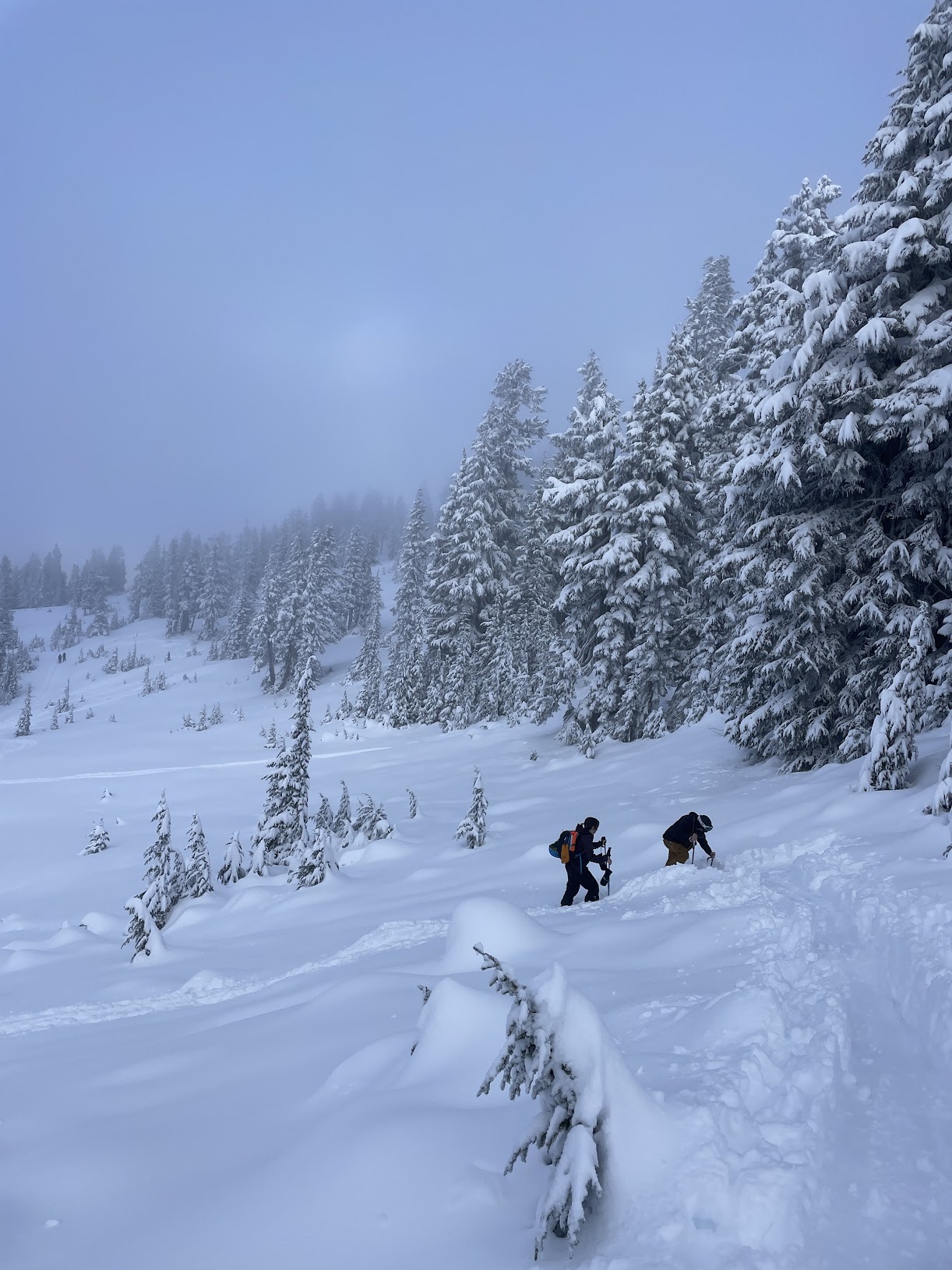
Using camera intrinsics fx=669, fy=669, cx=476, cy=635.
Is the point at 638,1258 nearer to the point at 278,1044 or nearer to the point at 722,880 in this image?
the point at 278,1044

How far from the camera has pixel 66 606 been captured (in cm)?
12419

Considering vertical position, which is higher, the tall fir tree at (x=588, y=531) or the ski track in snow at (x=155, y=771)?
the tall fir tree at (x=588, y=531)

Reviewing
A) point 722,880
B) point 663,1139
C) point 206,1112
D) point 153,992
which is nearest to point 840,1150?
point 663,1139

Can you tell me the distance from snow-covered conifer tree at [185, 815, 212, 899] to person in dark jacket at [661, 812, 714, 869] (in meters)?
9.50

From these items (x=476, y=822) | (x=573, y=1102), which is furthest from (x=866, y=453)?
(x=573, y=1102)

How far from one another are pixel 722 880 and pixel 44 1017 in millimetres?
8277

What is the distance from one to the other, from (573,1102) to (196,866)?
1319cm

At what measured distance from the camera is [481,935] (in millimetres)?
6125

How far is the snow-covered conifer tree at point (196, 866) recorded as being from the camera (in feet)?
45.5

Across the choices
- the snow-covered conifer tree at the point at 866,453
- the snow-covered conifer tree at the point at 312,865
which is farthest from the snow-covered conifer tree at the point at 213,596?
the snow-covered conifer tree at the point at 866,453

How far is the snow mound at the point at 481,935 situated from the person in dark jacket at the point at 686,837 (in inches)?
153

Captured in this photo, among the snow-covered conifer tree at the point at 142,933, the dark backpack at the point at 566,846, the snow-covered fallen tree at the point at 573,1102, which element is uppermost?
the snow-covered fallen tree at the point at 573,1102

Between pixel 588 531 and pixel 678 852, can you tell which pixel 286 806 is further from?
pixel 588 531

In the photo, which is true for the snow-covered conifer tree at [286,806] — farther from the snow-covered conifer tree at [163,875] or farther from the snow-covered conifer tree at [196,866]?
the snow-covered conifer tree at [163,875]
